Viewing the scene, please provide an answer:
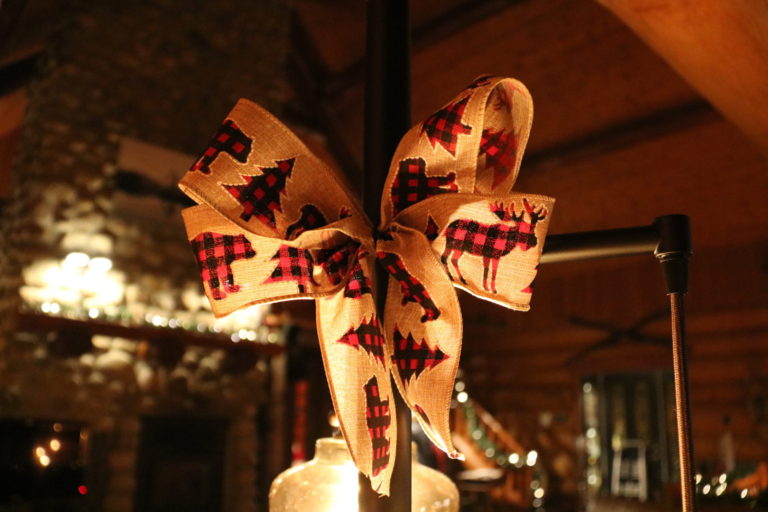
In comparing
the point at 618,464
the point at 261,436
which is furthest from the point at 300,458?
the point at 618,464

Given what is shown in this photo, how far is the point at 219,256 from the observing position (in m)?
0.61

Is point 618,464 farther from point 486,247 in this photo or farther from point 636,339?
point 486,247

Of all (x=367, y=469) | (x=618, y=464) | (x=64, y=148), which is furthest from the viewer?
(x=618, y=464)

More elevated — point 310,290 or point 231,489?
point 310,290

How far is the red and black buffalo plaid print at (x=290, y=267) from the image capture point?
602 millimetres

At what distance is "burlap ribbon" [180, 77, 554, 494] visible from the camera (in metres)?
0.55

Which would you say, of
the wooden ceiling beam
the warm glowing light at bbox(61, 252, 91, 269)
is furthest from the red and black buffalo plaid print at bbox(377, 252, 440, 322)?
the warm glowing light at bbox(61, 252, 91, 269)

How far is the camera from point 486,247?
1.93ft

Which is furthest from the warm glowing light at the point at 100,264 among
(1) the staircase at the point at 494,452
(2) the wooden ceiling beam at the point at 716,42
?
(2) the wooden ceiling beam at the point at 716,42

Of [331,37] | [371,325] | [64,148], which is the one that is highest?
[331,37]

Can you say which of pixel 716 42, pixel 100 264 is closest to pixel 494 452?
pixel 100 264

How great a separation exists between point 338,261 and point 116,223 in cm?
588

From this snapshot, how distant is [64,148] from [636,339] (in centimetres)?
648

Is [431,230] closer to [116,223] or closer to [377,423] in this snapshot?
[377,423]
